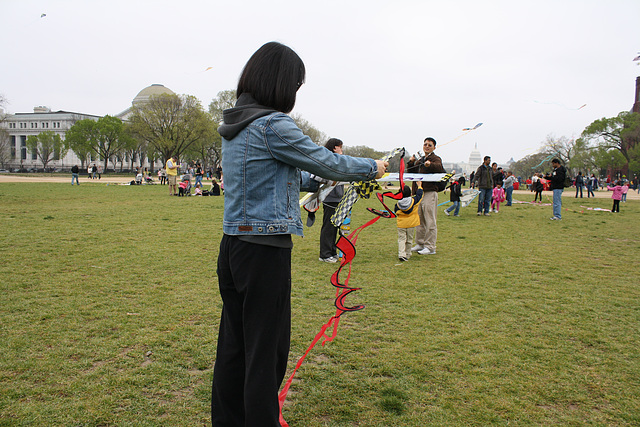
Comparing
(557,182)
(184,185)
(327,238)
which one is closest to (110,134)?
(184,185)

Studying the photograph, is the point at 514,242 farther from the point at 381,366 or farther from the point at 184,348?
the point at 184,348

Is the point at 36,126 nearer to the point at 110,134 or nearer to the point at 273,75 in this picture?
the point at 110,134

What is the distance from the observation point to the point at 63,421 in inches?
102

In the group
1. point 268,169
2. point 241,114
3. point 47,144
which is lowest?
point 268,169

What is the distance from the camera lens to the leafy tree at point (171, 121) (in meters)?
52.1

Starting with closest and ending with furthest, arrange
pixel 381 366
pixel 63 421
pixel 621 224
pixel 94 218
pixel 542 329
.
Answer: pixel 63 421 < pixel 381 366 < pixel 542 329 < pixel 94 218 < pixel 621 224

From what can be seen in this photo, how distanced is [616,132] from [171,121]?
201ft

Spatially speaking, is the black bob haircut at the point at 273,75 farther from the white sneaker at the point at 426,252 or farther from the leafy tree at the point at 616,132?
the leafy tree at the point at 616,132

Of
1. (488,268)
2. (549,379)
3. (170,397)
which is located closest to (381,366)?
(549,379)

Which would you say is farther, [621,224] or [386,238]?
[621,224]

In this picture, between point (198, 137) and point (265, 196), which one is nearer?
point (265, 196)

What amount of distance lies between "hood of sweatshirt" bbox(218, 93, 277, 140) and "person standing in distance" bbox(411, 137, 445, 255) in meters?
6.04

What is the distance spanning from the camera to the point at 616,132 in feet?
202

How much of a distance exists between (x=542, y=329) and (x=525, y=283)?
5.95 ft
